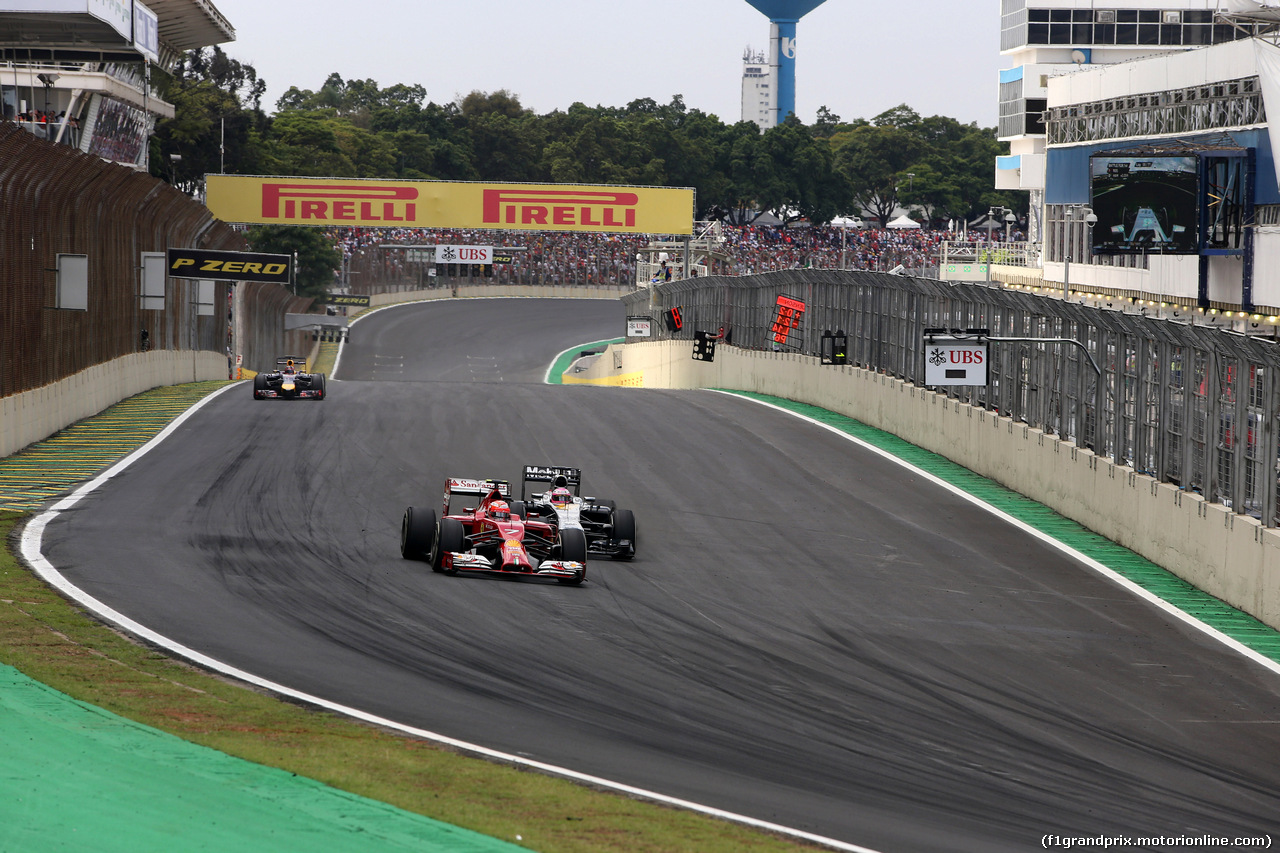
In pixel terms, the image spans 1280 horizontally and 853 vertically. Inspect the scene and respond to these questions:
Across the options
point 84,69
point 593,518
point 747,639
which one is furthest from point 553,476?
point 84,69

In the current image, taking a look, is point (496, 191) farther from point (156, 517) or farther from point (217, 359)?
point (156, 517)

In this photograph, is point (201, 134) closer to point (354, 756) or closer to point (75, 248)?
point (75, 248)

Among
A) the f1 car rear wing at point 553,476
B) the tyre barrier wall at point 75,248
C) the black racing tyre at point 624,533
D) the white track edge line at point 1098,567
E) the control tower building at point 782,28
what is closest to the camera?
the white track edge line at point 1098,567

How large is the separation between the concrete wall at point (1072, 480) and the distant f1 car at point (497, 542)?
6.95m

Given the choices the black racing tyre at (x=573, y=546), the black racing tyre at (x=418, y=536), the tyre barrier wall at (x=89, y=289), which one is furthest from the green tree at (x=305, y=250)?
the black racing tyre at (x=573, y=546)

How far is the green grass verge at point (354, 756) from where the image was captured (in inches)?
312

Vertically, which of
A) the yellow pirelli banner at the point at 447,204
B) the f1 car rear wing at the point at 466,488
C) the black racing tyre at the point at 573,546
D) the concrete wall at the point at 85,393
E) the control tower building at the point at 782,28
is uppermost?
the control tower building at the point at 782,28

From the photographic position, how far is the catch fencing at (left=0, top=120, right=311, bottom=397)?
22.7 m

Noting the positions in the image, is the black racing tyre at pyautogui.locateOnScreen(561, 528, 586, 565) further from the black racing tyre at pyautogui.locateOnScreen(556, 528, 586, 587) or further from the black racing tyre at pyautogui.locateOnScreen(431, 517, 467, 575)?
the black racing tyre at pyautogui.locateOnScreen(431, 517, 467, 575)

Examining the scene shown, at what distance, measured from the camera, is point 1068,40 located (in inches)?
3135

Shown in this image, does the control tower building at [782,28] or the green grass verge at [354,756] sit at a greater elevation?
the control tower building at [782,28]

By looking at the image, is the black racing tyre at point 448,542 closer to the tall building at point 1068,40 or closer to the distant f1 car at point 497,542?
the distant f1 car at point 497,542

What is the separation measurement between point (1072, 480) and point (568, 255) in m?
78.4

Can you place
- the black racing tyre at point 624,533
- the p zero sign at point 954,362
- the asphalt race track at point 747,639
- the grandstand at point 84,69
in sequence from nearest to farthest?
the asphalt race track at point 747,639 < the black racing tyre at point 624,533 < the p zero sign at point 954,362 < the grandstand at point 84,69
